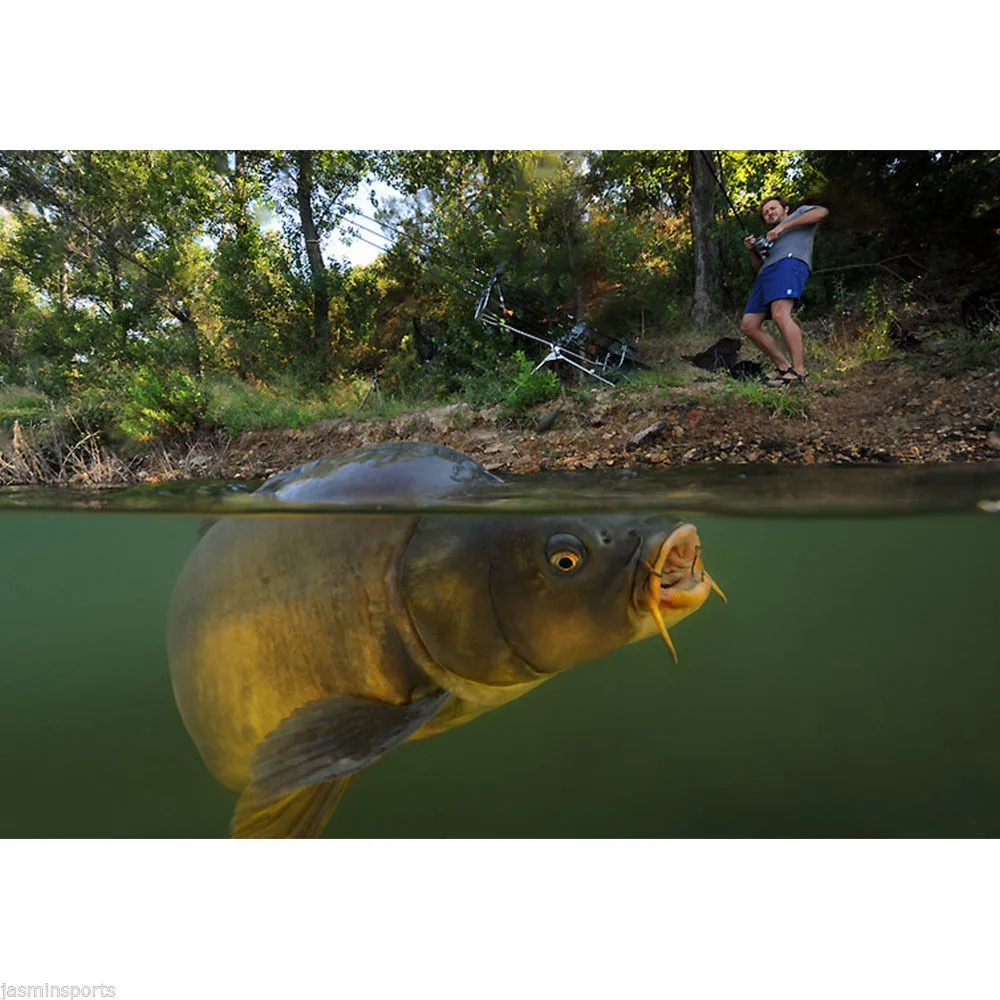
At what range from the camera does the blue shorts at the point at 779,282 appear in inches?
314

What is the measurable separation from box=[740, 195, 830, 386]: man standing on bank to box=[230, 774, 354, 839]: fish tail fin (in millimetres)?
8022

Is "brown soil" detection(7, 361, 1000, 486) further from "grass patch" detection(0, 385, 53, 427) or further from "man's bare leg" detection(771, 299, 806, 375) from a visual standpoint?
"grass patch" detection(0, 385, 53, 427)

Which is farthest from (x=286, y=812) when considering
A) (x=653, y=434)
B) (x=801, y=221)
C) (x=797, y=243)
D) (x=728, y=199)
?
(x=728, y=199)

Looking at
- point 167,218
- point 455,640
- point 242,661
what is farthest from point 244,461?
point 455,640

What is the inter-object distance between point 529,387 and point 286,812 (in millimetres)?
7241

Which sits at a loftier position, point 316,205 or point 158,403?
point 316,205

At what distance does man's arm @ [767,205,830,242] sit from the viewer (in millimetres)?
7391

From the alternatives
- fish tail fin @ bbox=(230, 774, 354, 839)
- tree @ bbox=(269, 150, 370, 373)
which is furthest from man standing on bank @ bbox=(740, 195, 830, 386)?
fish tail fin @ bbox=(230, 774, 354, 839)

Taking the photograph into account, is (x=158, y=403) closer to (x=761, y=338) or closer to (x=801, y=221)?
(x=761, y=338)

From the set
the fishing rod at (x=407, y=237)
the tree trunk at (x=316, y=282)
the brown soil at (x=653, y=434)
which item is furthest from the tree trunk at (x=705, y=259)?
the tree trunk at (x=316, y=282)

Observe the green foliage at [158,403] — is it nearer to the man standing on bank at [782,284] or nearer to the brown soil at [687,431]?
the brown soil at [687,431]

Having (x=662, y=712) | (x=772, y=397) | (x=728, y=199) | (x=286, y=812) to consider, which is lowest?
(x=662, y=712)

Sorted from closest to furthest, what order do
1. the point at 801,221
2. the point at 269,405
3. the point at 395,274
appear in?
the point at 801,221 → the point at 269,405 → the point at 395,274

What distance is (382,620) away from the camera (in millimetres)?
2170
